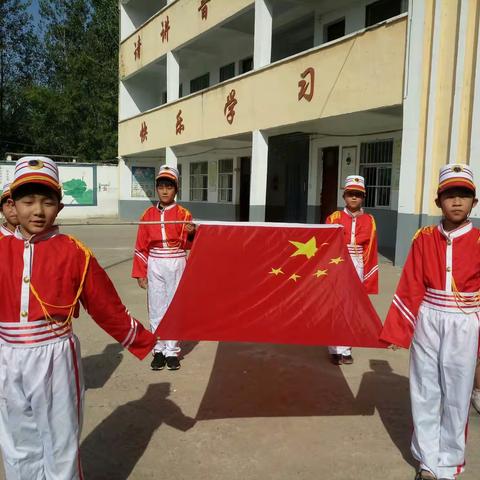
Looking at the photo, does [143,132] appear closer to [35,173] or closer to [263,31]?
[263,31]

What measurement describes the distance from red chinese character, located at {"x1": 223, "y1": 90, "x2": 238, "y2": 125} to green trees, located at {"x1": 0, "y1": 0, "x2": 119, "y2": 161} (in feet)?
70.0

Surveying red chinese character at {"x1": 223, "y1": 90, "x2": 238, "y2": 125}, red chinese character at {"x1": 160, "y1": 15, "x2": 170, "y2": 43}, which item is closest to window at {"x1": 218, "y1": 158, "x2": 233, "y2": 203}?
red chinese character at {"x1": 223, "y1": 90, "x2": 238, "y2": 125}

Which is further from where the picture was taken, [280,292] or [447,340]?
[280,292]

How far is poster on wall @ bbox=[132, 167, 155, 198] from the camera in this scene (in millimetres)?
24422

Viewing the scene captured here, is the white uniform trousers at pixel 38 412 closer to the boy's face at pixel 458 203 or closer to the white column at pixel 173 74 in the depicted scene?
the boy's face at pixel 458 203

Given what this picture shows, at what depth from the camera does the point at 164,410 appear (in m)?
3.58

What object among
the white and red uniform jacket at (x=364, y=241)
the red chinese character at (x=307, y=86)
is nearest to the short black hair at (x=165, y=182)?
the white and red uniform jacket at (x=364, y=241)

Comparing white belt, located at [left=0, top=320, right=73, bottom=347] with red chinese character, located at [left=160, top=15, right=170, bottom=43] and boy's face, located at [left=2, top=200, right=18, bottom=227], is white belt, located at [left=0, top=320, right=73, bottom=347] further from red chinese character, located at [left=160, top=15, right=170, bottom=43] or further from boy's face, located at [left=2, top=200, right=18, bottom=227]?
red chinese character, located at [left=160, top=15, right=170, bottom=43]

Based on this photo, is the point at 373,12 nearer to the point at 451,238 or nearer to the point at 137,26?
the point at 451,238

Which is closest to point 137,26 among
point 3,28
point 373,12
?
point 373,12

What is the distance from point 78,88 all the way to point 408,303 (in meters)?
35.8

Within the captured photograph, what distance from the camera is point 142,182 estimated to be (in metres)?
24.7

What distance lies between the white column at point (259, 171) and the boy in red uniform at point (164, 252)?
28.6ft

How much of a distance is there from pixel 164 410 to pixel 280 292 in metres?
1.32
